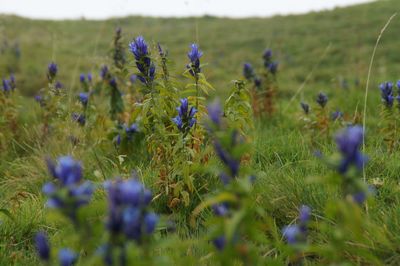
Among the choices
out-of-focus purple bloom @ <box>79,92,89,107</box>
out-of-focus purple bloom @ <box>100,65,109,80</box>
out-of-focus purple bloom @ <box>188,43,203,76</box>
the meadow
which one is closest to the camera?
the meadow

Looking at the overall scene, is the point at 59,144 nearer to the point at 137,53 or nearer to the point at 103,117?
the point at 103,117

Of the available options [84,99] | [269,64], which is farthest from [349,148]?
[269,64]

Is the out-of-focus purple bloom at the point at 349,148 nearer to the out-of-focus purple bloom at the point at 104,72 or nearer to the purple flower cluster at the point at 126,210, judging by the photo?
the purple flower cluster at the point at 126,210

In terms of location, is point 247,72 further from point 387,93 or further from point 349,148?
point 349,148

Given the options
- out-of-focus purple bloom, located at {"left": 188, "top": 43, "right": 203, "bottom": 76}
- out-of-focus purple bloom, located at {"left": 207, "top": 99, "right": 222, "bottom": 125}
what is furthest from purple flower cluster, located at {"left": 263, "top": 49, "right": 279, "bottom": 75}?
out-of-focus purple bloom, located at {"left": 207, "top": 99, "right": 222, "bottom": 125}

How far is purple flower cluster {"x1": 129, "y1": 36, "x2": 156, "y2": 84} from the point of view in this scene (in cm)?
293

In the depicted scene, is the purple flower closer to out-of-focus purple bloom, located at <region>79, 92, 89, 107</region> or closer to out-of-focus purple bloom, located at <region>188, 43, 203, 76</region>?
out-of-focus purple bloom, located at <region>79, 92, 89, 107</region>

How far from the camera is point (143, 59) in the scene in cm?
298

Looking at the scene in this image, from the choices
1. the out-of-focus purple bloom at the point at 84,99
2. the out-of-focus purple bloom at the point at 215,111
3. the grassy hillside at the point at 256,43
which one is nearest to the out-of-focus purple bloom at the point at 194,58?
the out-of-focus purple bloom at the point at 215,111

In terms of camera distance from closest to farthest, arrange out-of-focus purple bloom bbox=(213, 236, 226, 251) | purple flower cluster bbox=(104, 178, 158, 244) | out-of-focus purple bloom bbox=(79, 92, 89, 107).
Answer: purple flower cluster bbox=(104, 178, 158, 244) → out-of-focus purple bloom bbox=(213, 236, 226, 251) → out-of-focus purple bloom bbox=(79, 92, 89, 107)

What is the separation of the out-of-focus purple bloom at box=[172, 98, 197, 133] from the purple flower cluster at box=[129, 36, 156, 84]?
318 mm

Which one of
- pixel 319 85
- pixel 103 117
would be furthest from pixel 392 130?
pixel 319 85

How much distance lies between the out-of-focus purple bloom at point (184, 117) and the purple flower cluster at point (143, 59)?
0.32m

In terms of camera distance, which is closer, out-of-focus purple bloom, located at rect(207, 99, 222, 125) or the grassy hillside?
out-of-focus purple bloom, located at rect(207, 99, 222, 125)
